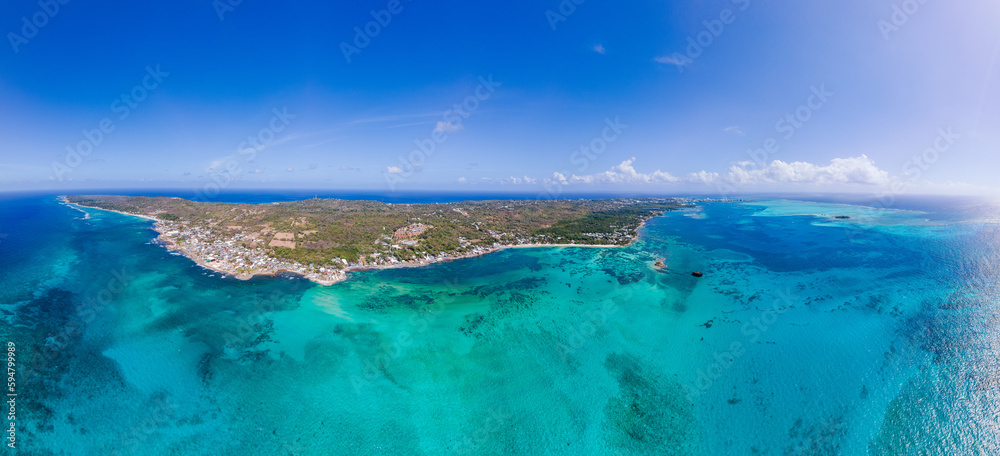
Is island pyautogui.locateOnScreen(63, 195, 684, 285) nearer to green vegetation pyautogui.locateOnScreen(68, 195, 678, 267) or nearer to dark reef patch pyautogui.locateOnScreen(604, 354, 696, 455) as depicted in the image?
green vegetation pyautogui.locateOnScreen(68, 195, 678, 267)

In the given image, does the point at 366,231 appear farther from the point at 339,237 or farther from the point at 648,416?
the point at 648,416

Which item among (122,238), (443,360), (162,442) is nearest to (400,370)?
(443,360)

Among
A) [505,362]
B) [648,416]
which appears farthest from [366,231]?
[648,416]

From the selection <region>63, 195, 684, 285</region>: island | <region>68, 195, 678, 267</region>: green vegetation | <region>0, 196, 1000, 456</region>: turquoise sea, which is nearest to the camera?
<region>0, 196, 1000, 456</region>: turquoise sea

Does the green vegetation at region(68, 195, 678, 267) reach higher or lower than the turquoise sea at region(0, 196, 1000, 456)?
higher

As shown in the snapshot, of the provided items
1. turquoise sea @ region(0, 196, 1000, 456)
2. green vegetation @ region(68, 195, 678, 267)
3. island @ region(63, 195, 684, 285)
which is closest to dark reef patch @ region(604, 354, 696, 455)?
turquoise sea @ region(0, 196, 1000, 456)

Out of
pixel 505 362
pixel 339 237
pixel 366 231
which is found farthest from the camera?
pixel 366 231

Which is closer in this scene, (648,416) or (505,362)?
(648,416)
